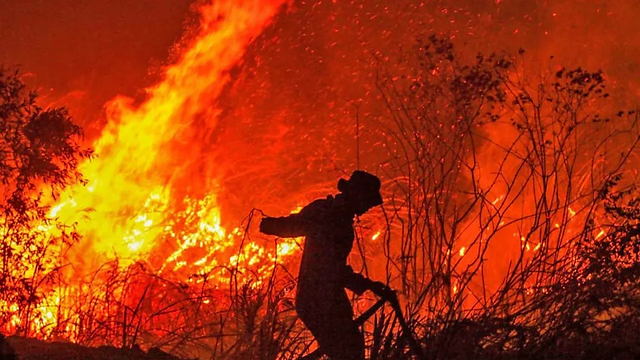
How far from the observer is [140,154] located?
1551 cm

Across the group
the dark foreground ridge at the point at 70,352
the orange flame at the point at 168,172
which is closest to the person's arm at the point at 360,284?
the dark foreground ridge at the point at 70,352

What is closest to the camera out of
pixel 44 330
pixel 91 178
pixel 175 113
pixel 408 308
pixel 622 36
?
pixel 408 308

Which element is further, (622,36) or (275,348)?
(622,36)

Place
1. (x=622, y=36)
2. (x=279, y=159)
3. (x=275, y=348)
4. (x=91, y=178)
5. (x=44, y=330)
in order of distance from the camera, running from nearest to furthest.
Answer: (x=275, y=348)
(x=44, y=330)
(x=91, y=178)
(x=279, y=159)
(x=622, y=36)

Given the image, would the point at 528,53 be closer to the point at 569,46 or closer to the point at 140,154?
the point at 569,46

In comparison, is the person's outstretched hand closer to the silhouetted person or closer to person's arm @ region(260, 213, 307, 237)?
the silhouetted person

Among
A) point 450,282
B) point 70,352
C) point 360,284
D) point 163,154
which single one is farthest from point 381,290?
point 163,154

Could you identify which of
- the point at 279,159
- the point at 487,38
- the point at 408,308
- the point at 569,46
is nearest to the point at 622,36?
the point at 569,46

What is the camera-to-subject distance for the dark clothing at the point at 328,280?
5906 mm

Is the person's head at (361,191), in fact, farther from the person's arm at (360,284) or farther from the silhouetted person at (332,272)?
the person's arm at (360,284)

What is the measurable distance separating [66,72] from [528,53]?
9410 mm

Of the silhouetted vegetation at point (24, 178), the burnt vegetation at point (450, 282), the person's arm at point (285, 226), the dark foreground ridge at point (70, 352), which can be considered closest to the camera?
the person's arm at point (285, 226)

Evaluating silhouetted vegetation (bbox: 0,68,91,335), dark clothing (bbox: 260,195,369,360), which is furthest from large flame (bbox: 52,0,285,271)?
dark clothing (bbox: 260,195,369,360)

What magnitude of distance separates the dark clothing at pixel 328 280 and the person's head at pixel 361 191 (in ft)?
0.19
